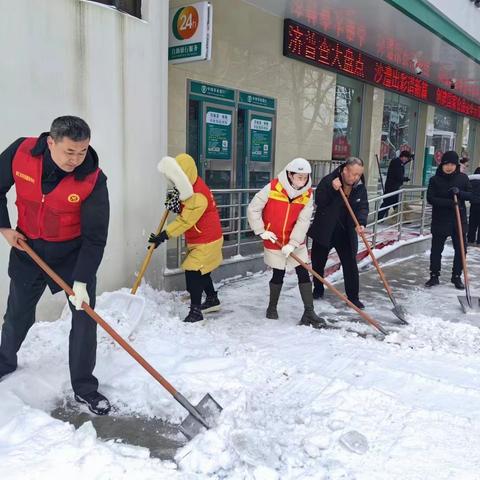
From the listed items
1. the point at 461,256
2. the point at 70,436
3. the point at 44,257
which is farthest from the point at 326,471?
the point at 461,256

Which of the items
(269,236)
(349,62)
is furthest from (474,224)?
(269,236)

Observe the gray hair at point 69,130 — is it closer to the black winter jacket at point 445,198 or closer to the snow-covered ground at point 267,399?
the snow-covered ground at point 267,399

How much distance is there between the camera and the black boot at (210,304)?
16.5 feet

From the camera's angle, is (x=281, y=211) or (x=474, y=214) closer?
(x=281, y=211)

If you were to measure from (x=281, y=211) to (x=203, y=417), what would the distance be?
2.28m

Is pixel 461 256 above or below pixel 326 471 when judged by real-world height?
above

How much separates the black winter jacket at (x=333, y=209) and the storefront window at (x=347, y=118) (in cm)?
597

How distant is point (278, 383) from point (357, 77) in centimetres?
876

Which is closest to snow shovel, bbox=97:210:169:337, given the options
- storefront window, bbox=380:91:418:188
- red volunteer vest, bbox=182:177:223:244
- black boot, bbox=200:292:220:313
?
red volunteer vest, bbox=182:177:223:244

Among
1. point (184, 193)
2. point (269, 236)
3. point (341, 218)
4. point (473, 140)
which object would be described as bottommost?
point (269, 236)

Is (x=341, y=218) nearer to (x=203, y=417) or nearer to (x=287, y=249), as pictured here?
(x=287, y=249)

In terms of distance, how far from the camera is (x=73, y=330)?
3.02 metres

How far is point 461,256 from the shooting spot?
250 inches

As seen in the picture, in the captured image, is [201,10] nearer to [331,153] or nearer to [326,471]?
[326,471]
